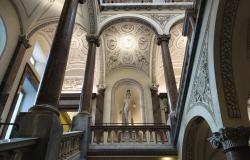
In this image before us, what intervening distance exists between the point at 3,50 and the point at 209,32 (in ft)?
23.9

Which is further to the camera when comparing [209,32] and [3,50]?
[3,50]

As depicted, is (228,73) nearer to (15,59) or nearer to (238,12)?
(238,12)

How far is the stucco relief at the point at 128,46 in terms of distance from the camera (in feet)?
36.4

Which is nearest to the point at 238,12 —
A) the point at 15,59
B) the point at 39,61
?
the point at 15,59

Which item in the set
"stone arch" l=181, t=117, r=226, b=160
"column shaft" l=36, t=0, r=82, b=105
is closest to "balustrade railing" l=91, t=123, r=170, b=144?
"stone arch" l=181, t=117, r=226, b=160

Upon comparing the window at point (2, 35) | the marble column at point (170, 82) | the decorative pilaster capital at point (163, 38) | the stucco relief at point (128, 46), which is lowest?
the marble column at point (170, 82)

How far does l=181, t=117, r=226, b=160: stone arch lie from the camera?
16.9 ft

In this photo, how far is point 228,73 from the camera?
3582 millimetres

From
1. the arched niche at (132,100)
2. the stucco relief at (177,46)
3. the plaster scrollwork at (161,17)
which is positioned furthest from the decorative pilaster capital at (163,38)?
the arched niche at (132,100)

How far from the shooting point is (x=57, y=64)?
3730mm

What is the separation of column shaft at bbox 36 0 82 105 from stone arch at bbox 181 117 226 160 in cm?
308

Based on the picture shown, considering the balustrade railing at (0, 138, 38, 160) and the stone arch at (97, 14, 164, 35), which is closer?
the balustrade railing at (0, 138, 38, 160)

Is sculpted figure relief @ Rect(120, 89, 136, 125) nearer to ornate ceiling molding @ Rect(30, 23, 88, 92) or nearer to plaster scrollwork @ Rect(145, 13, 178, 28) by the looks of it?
A: ornate ceiling molding @ Rect(30, 23, 88, 92)

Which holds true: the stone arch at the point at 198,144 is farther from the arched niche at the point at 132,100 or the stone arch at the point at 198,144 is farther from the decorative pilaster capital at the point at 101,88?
the decorative pilaster capital at the point at 101,88
